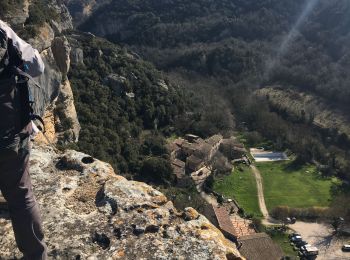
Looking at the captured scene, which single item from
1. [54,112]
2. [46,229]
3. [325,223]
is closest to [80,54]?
[54,112]

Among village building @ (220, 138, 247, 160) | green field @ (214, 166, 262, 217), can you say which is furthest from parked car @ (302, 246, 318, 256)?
village building @ (220, 138, 247, 160)

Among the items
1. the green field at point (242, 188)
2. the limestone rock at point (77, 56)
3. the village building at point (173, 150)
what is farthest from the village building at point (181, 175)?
the limestone rock at point (77, 56)

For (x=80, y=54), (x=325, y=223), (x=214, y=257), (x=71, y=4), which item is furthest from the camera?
(x=71, y=4)

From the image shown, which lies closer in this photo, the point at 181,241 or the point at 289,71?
the point at 181,241

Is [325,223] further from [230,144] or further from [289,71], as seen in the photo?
[289,71]

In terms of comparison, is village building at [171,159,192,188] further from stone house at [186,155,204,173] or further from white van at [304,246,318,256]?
white van at [304,246,318,256]

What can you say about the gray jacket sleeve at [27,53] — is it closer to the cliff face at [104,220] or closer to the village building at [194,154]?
the cliff face at [104,220]

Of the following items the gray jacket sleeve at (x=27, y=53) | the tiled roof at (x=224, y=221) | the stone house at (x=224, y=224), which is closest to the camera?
the gray jacket sleeve at (x=27, y=53)

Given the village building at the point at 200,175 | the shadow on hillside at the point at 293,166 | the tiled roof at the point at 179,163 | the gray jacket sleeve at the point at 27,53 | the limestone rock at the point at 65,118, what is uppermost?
the gray jacket sleeve at the point at 27,53
